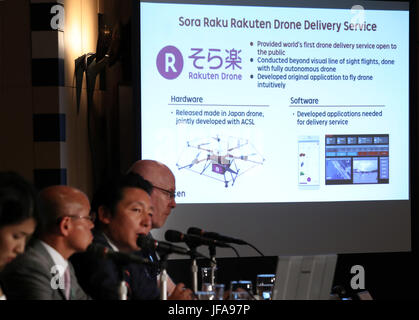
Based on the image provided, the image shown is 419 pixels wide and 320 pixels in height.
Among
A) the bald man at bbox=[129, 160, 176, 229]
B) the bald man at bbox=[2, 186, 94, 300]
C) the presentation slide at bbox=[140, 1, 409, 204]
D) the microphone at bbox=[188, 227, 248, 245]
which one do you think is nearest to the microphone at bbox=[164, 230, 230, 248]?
the microphone at bbox=[188, 227, 248, 245]

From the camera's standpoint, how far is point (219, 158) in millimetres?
4742

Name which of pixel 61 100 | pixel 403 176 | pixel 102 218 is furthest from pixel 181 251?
pixel 403 176

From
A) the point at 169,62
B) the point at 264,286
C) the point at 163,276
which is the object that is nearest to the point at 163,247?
the point at 163,276

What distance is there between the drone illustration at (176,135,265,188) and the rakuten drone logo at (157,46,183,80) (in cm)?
45

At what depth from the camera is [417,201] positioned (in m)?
5.00

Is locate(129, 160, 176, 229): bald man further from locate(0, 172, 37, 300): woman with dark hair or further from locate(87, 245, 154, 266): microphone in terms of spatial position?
locate(0, 172, 37, 300): woman with dark hair

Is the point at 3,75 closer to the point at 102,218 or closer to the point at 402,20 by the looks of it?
the point at 102,218

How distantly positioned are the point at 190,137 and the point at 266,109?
539 millimetres

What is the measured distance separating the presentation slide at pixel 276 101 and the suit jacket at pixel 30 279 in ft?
7.44

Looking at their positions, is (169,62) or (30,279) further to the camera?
(169,62)

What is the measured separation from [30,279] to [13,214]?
0.45 m

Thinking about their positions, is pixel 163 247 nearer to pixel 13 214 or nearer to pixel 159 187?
pixel 13 214

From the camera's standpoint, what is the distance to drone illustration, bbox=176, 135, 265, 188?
4711mm

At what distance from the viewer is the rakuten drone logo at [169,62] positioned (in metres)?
4.67
